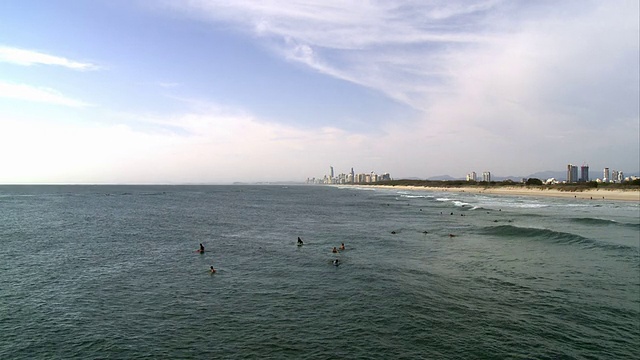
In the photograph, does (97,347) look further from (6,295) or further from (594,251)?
(594,251)

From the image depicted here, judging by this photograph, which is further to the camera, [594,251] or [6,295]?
[594,251]

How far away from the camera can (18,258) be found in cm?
3531

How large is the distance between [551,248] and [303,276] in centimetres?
2866

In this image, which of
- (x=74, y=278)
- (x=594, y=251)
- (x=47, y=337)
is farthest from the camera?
(x=594, y=251)

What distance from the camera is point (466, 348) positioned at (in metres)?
17.0

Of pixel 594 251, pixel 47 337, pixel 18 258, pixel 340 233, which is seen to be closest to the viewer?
pixel 47 337

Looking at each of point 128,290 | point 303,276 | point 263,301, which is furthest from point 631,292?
point 128,290

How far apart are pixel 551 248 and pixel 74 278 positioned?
149 ft

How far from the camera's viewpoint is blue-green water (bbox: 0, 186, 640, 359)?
56.7 ft

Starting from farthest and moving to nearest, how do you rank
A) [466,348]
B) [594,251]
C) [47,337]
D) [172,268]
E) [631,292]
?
[594,251] → [172,268] → [631,292] → [47,337] → [466,348]

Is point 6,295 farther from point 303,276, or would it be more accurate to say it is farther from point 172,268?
point 303,276

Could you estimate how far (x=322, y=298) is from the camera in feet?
78.0

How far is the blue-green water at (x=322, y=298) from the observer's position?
681 inches

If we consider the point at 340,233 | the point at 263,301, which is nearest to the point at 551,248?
the point at 340,233
